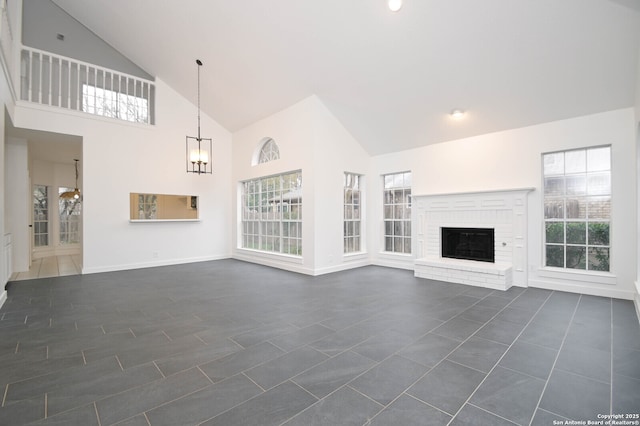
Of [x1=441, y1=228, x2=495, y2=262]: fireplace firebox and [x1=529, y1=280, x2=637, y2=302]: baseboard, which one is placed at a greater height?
[x1=441, y1=228, x2=495, y2=262]: fireplace firebox

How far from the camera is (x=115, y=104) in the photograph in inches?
265

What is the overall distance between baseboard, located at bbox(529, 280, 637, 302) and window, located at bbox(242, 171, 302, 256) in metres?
4.20

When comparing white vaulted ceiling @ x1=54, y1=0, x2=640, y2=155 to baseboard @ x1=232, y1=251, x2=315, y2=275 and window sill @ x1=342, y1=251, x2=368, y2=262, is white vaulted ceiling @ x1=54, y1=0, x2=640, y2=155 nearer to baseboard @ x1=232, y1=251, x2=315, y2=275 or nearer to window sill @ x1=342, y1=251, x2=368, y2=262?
window sill @ x1=342, y1=251, x2=368, y2=262

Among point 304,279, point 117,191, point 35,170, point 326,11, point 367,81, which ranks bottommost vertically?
point 304,279

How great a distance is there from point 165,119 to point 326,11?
4.81m

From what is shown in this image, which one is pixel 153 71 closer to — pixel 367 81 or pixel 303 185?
pixel 303 185

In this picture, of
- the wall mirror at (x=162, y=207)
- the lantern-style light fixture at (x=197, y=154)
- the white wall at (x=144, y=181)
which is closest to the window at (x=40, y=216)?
the white wall at (x=144, y=181)

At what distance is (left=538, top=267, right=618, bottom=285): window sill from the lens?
161 inches

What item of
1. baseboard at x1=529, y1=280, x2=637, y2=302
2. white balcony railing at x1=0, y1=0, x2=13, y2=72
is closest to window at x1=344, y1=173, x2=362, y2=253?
baseboard at x1=529, y1=280, x2=637, y2=302

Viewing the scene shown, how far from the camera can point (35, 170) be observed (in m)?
8.23

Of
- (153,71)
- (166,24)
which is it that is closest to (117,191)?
(153,71)

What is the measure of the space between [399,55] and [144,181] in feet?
19.1

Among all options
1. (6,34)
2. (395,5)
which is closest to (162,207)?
(6,34)

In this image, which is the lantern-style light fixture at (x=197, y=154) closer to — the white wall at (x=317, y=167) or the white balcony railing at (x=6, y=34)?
the white wall at (x=317, y=167)
